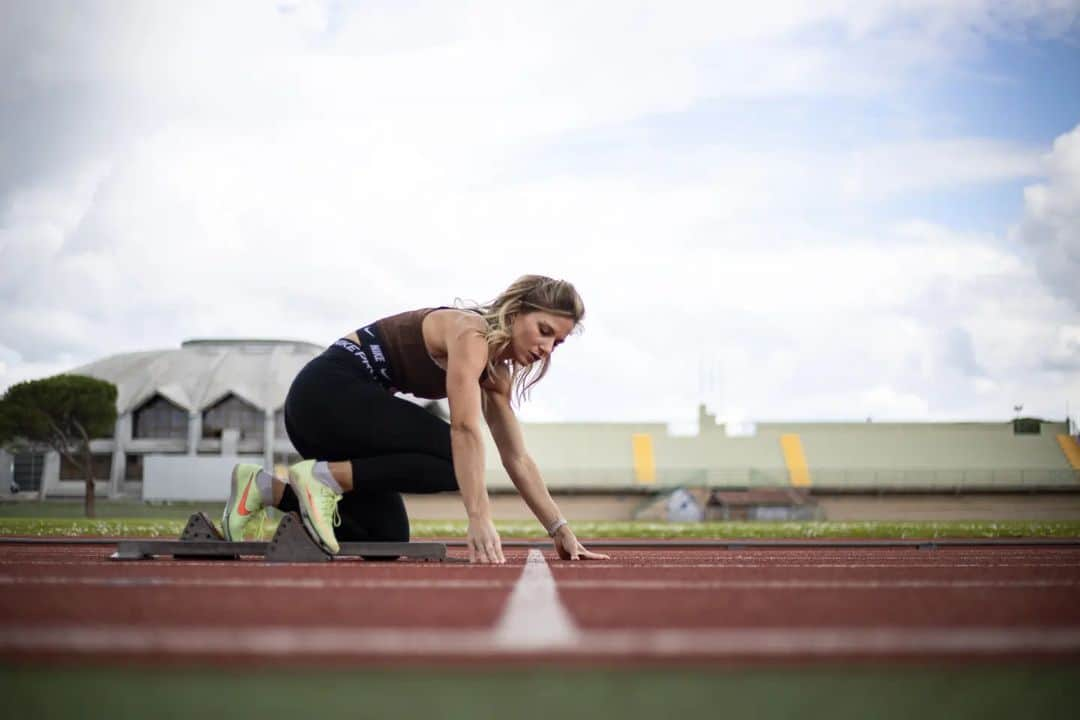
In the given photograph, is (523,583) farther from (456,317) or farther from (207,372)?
(207,372)

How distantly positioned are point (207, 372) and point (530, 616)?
2723 inches

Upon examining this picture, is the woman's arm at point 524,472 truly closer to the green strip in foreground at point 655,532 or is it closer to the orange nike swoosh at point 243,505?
the orange nike swoosh at point 243,505

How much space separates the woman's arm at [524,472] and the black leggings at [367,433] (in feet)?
0.98

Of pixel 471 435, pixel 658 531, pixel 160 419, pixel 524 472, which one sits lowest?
pixel 658 531

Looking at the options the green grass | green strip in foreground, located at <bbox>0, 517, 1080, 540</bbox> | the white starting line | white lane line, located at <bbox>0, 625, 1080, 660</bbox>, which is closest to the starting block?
the white starting line

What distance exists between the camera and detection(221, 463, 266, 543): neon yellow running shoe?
162 inches

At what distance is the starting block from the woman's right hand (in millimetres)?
390

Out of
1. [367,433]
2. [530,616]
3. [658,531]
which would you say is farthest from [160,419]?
[530,616]

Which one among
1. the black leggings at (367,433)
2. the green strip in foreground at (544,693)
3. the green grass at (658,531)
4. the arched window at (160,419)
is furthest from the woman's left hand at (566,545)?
the arched window at (160,419)

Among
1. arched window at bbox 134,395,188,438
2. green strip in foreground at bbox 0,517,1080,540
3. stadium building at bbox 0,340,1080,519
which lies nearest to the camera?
green strip in foreground at bbox 0,517,1080,540

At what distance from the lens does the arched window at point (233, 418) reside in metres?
64.0

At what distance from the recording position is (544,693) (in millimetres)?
1368

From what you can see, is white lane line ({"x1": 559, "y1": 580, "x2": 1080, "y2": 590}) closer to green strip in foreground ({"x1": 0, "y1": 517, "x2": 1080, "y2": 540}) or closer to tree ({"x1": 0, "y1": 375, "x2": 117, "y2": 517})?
green strip in foreground ({"x1": 0, "y1": 517, "x2": 1080, "y2": 540})

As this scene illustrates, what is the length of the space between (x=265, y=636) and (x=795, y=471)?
4368 centimetres
